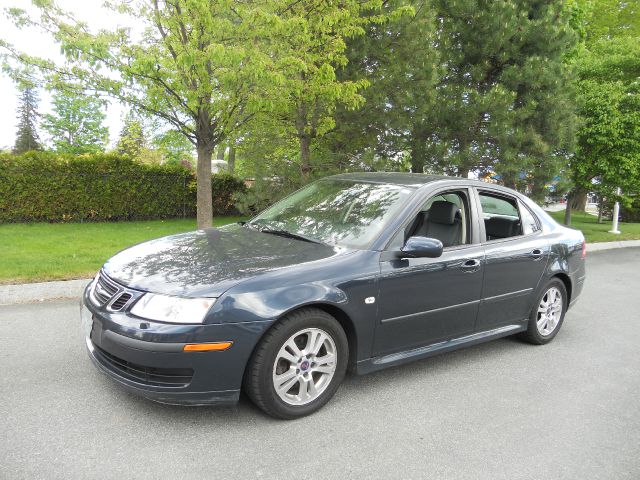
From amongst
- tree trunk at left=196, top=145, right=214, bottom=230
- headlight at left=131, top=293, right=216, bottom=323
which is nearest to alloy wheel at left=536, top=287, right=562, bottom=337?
headlight at left=131, top=293, right=216, bottom=323

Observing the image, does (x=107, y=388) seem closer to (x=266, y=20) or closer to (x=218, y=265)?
(x=218, y=265)

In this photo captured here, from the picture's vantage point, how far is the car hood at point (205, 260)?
2.96 meters

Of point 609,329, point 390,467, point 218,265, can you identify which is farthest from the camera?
point 609,329

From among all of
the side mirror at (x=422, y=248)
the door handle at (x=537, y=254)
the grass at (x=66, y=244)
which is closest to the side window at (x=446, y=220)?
the side mirror at (x=422, y=248)

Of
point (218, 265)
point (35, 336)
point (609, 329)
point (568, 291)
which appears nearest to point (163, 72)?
point (35, 336)

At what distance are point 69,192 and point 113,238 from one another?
123 inches

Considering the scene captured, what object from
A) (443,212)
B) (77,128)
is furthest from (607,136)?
(77,128)

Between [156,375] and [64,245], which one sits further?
[64,245]

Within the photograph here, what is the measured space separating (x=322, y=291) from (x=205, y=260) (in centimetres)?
81

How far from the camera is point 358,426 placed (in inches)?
123

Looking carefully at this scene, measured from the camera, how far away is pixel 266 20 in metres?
6.59

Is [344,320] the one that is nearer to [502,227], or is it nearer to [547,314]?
[502,227]

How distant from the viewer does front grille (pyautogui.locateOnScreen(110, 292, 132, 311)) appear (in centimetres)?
299

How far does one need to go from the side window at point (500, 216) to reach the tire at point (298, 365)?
73.5 inches
